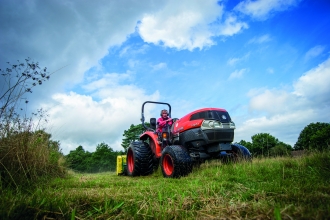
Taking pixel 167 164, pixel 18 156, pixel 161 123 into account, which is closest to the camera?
pixel 18 156

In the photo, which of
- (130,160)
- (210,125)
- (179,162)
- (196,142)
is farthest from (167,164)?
(130,160)

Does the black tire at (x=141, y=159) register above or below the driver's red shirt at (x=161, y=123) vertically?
below

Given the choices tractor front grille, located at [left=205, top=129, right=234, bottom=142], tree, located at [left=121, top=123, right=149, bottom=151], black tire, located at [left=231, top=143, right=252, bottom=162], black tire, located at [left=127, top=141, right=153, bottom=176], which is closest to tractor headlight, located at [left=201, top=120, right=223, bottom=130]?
tractor front grille, located at [left=205, top=129, right=234, bottom=142]

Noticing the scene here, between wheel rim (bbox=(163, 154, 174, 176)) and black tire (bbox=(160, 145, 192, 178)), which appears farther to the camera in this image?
wheel rim (bbox=(163, 154, 174, 176))

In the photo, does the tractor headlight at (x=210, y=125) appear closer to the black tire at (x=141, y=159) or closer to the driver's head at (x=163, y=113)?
the driver's head at (x=163, y=113)

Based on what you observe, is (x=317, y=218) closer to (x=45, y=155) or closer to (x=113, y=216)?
(x=113, y=216)

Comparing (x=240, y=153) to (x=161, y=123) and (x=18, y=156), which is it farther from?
(x=18, y=156)

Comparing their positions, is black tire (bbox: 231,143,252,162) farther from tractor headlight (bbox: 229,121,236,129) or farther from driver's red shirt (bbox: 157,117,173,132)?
driver's red shirt (bbox: 157,117,173,132)

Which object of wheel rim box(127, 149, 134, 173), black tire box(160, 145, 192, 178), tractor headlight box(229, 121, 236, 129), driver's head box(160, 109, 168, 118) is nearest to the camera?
black tire box(160, 145, 192, 178)

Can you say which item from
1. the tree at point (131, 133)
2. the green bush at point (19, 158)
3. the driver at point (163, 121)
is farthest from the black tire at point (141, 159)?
the tree at point (131, 133)

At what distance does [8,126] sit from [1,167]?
79 cm

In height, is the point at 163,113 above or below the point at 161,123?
above

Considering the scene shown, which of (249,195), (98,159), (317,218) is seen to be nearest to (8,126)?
(249,195)

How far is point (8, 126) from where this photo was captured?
353 centimetres
